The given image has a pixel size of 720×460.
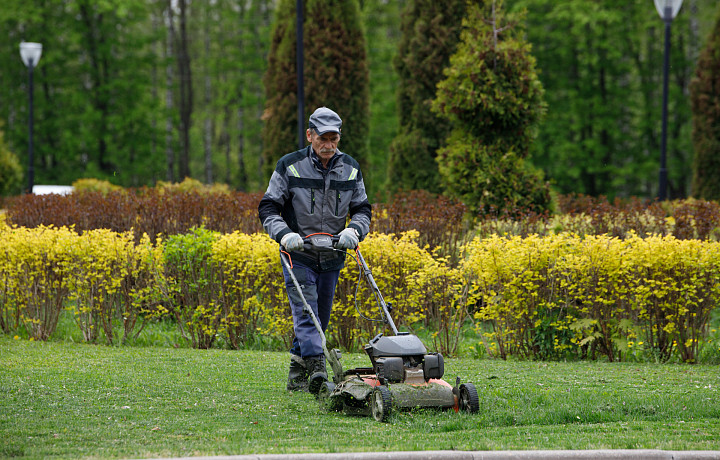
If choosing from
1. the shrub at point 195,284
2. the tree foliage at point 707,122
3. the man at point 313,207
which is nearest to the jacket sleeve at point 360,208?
the man at point 313,207

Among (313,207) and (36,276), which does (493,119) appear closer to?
(313,207)

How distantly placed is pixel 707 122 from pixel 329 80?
365 inches

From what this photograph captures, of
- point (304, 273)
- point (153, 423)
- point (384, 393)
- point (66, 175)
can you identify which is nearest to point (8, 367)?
point (153, 423)

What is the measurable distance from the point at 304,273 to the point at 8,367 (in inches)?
114

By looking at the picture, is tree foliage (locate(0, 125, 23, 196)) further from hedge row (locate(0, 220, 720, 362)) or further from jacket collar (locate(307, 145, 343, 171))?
jacket collar (locate(307, 145, 343, 171))

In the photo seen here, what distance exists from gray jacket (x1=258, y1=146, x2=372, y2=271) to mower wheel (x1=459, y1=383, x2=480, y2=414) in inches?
53.3

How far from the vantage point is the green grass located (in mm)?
4543

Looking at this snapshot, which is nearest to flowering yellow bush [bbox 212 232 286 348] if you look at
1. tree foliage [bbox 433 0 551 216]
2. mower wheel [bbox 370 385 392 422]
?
mower wheel [bbox 370 385 392 422]

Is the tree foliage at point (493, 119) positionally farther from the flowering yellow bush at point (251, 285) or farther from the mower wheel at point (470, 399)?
the mower wheel at point (470, 399)

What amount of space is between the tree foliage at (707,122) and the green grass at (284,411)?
13.2 metres

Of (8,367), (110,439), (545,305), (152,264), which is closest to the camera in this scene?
(110,439)

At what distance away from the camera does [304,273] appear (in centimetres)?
588

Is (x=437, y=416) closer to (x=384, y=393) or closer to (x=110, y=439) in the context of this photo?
(x=384, y=393)

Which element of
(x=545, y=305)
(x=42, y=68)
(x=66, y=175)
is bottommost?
(x=545, y=305)
